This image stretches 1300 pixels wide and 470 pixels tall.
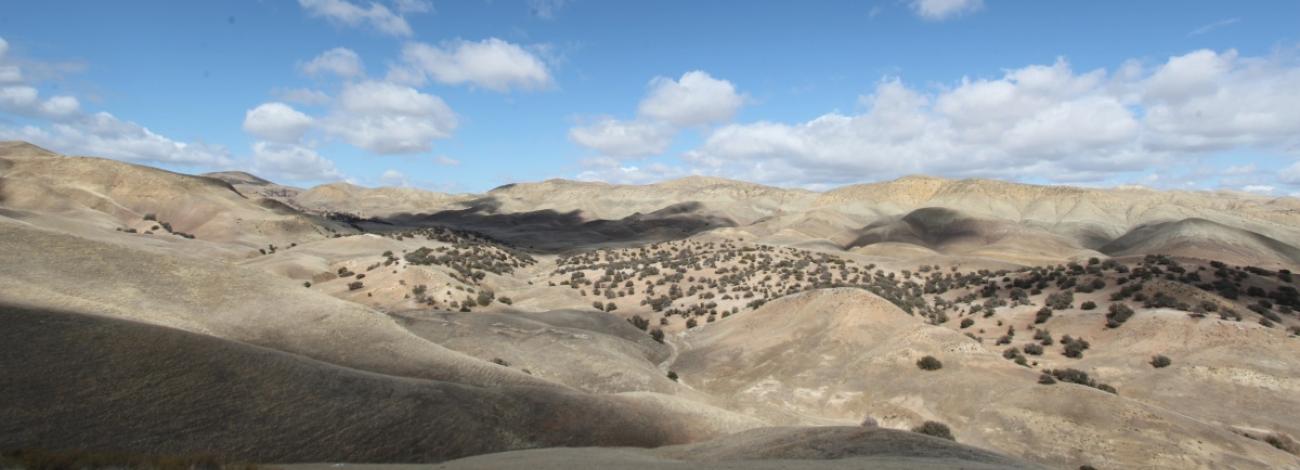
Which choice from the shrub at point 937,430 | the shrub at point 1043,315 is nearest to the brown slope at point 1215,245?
the shrub at point 1043,315

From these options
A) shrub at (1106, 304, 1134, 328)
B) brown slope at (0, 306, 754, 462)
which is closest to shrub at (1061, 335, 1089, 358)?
shrub at (1106, 304, 1134, 328)

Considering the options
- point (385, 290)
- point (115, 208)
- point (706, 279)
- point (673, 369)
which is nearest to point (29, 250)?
point (385, 290)

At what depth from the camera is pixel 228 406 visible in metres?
16.1

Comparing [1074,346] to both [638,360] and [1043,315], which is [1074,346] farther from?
[638,360]

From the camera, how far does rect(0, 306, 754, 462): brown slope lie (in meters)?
14.4

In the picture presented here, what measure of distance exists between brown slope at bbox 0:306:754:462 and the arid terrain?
2.7 inches

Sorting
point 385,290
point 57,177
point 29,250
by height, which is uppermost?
point 57,177

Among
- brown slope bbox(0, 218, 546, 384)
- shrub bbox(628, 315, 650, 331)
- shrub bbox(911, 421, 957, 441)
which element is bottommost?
shrub bbox(911, 421, 957, 441)

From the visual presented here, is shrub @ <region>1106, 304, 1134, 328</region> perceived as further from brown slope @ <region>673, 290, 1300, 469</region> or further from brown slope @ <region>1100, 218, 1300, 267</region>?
brown slope @ <region>1100, 218, 1300, 267</region>

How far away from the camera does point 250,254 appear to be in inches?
2832

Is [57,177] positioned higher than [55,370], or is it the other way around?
[57,177]

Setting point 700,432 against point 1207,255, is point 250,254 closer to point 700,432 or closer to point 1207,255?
point 700,432

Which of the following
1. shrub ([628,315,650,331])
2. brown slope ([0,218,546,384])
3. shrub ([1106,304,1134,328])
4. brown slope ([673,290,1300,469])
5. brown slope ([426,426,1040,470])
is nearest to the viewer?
brown slope ([426,426,1040,470])

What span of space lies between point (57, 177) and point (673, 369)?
336ft
